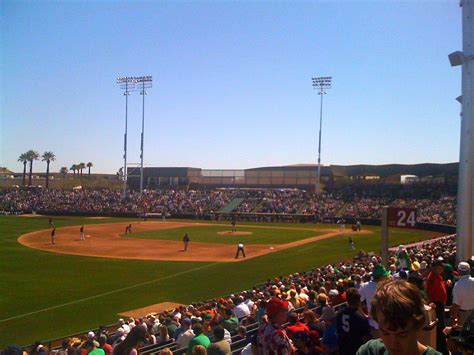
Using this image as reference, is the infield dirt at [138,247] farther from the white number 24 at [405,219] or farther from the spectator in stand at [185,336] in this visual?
the spectator in stand at [185,336]

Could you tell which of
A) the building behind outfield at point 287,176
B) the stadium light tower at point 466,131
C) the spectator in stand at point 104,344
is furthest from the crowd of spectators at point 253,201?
the spectator in stand at point 104,344

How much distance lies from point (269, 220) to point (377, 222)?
14.3 m

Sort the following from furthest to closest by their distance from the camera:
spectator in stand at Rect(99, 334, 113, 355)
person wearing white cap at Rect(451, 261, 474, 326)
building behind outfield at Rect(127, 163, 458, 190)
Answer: building behind outfield at Rect(127, 163, 458, 190) → spectator in stand at Rect(99, 334, 113, 355) → person wearing white cap at Rect(451, 261, 474, 326)

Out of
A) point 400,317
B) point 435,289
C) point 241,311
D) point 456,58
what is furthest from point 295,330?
point 456,58

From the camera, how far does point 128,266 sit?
30.2m

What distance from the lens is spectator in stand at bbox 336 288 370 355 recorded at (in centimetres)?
540

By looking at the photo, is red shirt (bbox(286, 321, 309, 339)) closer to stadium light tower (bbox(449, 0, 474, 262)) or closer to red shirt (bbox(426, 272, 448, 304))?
red shirt (bbox(426, 272, 448, 304))

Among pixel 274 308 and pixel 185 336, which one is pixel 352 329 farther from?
pixel 185 336

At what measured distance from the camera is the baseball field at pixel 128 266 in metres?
19.5

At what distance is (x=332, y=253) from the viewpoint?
34750 mm

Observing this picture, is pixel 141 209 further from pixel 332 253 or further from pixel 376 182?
pixel 332 253

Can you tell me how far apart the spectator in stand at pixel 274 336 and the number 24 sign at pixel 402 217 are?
662cm

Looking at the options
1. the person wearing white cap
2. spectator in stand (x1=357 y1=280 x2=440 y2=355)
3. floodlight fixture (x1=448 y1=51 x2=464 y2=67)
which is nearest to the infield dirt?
floodlight fixture (x1=448 y1=51 x2=464 y2=67)

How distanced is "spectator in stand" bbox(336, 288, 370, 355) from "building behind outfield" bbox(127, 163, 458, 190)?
6467cm
